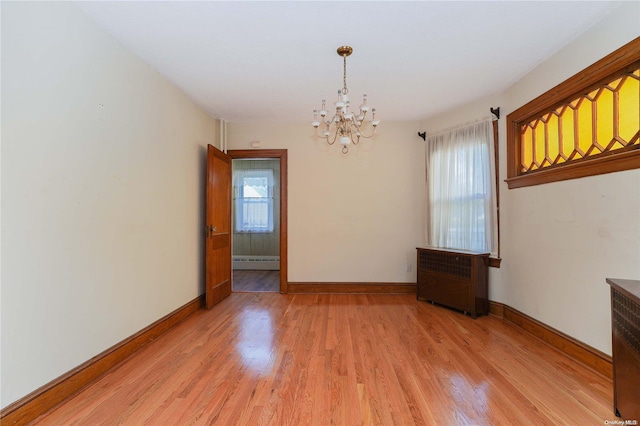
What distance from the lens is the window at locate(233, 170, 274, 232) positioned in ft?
22.0

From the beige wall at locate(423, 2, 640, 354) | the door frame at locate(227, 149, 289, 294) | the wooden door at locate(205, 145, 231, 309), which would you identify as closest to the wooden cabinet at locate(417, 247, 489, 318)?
the beige wall at locate(423, 2, 640, 354)

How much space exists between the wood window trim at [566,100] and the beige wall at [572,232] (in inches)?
2.2

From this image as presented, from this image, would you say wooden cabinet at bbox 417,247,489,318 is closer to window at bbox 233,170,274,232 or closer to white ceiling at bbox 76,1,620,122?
white ceiling at bbox 76,1,620,122

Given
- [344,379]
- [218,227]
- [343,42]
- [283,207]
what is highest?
[343,42]

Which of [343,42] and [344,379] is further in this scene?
[343,42]

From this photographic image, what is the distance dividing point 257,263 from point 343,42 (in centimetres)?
513

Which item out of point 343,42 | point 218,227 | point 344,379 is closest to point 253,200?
point 218,227

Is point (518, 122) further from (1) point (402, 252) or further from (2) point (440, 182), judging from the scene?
(1) point (402, 252)

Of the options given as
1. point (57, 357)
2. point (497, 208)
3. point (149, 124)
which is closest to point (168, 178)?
point (149, 124)

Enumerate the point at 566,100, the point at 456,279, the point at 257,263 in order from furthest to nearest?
the point at 257,263 < the point at 456,279 < the point at 566,100

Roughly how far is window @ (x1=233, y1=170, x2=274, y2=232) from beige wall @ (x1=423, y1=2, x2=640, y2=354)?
468 cm

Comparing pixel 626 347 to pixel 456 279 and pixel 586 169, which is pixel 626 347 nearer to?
pixel 586 169

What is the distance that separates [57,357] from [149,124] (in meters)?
1.98

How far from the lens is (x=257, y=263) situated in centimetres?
658
